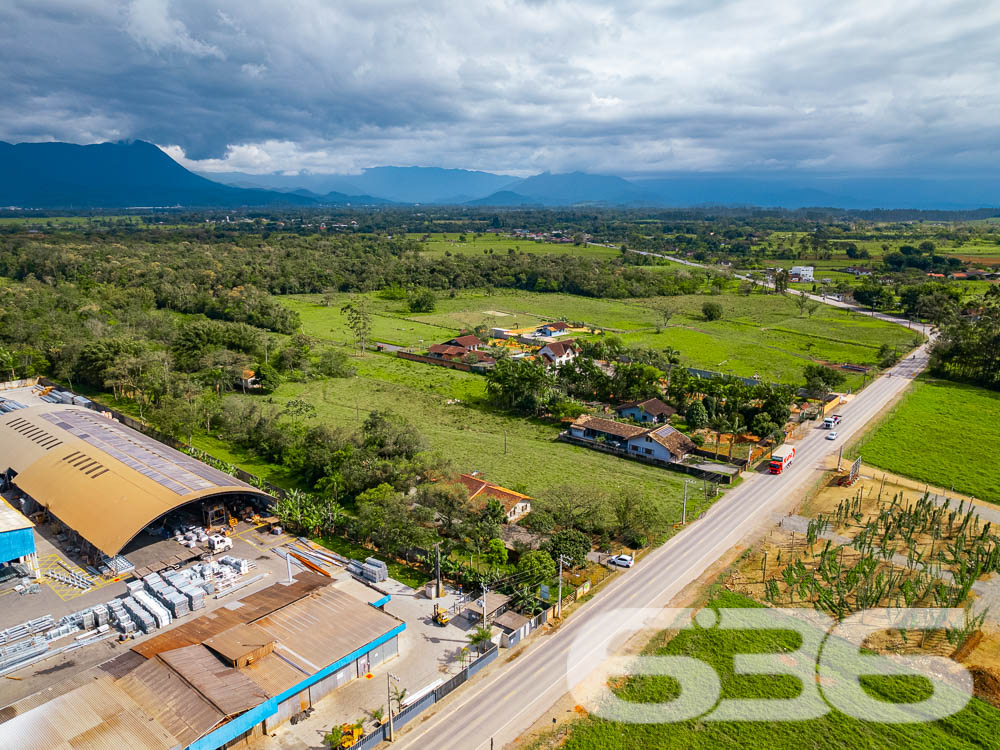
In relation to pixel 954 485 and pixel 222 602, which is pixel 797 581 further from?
pixel 222 602

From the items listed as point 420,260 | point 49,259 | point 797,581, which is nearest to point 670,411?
point 797,581

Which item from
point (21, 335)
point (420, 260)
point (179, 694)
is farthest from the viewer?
point (420, 260)

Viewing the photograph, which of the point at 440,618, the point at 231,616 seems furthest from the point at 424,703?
the point at 231,616

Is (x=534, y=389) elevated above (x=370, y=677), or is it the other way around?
(x=534, y=389)

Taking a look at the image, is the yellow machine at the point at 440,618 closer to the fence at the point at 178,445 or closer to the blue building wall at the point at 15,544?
the fence at the point at 178,445

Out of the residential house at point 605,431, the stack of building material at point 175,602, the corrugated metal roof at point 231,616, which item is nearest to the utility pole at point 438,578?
the corrugated metal roof at point 231,616
